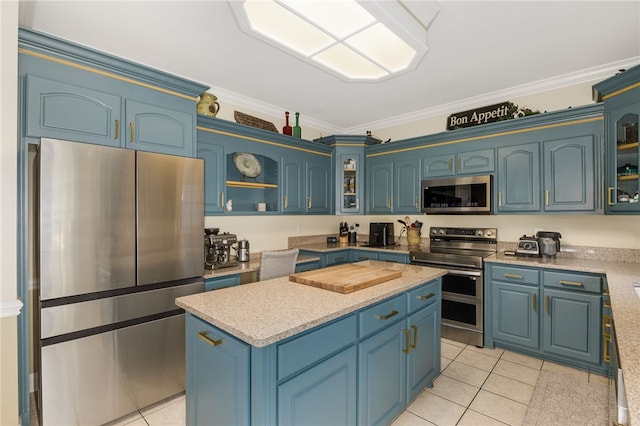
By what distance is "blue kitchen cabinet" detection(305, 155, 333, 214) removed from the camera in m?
3.99

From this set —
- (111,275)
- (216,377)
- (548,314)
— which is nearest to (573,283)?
(548,314)

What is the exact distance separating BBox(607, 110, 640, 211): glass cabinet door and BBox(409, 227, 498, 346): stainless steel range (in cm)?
114

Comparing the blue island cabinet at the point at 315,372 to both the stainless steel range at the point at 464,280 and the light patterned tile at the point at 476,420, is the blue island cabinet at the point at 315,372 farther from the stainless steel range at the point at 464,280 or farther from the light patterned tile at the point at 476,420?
the stainless steel range at the point at 464,280

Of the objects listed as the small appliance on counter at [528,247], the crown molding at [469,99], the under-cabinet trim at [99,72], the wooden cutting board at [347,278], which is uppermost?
the crown molding at [469,99]

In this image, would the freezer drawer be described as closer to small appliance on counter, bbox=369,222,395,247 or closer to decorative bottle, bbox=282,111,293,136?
decorative bottle, bbox=282,111,293,136

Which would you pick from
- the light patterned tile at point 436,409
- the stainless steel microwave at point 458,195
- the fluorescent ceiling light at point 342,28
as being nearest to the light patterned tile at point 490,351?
the light patterned tile at point 436,409

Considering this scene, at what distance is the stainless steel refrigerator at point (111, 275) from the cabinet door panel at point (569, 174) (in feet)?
10.7

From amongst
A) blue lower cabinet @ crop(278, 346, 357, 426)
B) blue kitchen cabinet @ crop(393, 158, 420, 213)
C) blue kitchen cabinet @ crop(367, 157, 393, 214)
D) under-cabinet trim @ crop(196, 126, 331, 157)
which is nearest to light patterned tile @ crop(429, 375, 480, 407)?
blue lower cabinet @ crop(278, 346, 357, 426)

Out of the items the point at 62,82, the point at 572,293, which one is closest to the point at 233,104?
the point at 62,82

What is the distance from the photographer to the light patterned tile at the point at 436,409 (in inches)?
79.0

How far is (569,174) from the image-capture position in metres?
2.83

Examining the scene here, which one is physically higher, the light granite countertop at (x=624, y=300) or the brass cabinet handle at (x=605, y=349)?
the light granite countertop at (x=624, y=300)

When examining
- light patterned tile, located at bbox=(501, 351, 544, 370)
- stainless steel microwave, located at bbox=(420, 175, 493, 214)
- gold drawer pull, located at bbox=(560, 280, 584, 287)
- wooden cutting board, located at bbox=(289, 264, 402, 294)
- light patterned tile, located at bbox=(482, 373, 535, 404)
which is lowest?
light patterned tile, located at bbox=(482, 373, 535, 404)

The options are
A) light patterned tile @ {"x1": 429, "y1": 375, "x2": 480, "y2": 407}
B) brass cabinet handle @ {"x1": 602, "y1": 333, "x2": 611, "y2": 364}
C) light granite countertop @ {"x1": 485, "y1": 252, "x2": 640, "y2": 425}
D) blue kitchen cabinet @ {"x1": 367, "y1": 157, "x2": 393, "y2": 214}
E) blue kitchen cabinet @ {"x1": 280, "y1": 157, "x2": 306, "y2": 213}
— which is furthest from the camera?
blue kitchen cabinet @ {"x1": 367, "y1": 157, "x2": 393, "y2": 214}
